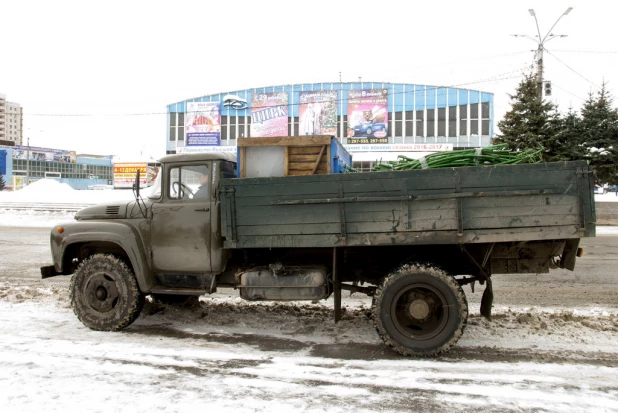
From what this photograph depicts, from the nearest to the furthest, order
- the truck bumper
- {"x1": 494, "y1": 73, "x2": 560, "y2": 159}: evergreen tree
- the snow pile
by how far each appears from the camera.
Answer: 1. the truck bumper
2. {"x1": 494, "y1": 73, "x2": 560, "y2": 159}: evergreen tree
3. the snow pile

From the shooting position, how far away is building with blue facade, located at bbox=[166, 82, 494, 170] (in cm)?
3809

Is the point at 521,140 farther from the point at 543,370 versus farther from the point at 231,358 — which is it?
the point at 231,358

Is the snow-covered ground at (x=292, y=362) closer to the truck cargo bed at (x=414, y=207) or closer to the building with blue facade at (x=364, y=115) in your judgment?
the truck cargo bed at (x=414, y=207)

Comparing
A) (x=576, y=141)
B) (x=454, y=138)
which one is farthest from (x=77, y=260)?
(x=454, y=138)

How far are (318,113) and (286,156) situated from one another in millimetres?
35193

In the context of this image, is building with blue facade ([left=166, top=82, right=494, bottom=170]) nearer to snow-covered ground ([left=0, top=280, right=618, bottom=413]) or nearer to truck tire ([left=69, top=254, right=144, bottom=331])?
snow-covered ground ([left=0, top=280, right=618, bottom=413])

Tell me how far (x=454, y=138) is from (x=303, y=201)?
36.4m

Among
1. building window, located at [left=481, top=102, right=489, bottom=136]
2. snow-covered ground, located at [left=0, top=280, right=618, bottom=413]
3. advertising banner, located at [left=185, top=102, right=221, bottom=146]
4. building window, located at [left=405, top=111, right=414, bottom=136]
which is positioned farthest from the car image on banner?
snow-covered ground, located at [left=0, top=280, right=618, bottom=413]

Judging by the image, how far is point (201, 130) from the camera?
137ft

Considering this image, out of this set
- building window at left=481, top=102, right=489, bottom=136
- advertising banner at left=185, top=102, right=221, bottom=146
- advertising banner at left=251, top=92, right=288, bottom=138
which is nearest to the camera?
building window at left=481, top=102, right=489, bottom=136

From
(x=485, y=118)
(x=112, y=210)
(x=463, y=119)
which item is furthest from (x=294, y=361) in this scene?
(x=485, y=118)

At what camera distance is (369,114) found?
39.1 m

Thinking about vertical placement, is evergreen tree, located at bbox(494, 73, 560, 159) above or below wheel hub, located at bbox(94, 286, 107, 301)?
above

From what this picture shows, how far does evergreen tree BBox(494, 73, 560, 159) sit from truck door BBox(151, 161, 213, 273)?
15.7m
